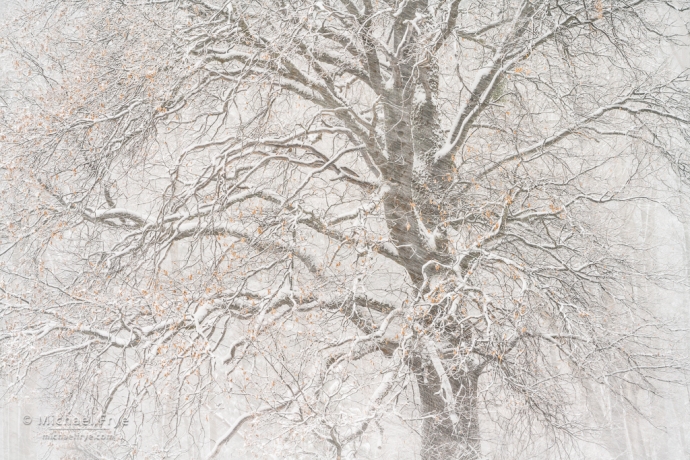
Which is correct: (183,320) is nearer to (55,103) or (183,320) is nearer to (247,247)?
(247,247)

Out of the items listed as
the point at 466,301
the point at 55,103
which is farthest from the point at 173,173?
the point at 466,301
